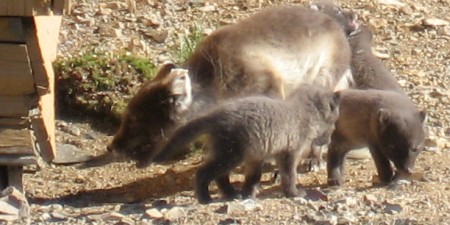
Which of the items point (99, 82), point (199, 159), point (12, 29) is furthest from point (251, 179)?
point (99, 82)

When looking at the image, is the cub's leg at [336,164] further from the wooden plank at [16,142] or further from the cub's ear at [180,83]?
the wooden plank at [16,142]

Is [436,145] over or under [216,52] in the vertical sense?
under

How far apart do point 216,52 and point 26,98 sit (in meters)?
1.49

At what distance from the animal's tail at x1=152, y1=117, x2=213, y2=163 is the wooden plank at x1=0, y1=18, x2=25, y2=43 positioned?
1086 millimetres

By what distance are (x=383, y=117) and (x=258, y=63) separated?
35.2 inches

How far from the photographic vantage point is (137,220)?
7914 millimetres

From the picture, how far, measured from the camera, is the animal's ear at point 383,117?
942 cm

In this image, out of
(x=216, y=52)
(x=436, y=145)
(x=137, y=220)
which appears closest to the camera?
(x=137, y=220)

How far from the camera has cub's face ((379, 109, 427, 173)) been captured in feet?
30.8

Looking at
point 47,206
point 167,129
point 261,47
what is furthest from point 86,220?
point 261,47

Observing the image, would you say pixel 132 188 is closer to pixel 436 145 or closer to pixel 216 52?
pixel 216 52

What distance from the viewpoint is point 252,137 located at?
8453mm

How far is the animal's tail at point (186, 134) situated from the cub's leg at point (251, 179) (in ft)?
1.81

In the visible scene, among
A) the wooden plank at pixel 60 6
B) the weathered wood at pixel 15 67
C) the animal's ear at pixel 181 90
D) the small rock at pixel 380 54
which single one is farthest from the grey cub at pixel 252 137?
the small rock at pixel 380 54
